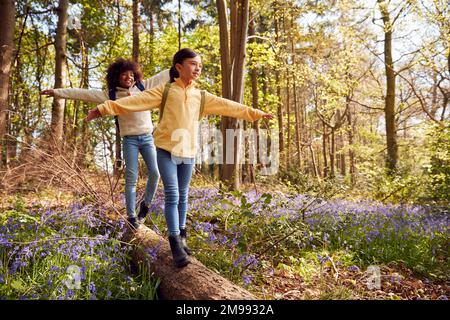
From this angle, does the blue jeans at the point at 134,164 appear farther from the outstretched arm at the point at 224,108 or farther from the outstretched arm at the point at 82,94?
the outstretched arm at the point at 224,108

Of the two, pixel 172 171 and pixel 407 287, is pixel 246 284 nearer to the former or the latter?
pixel 172 171

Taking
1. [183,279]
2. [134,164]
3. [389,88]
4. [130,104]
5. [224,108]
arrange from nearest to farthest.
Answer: [183,279] < [130,104] < [224,108] < [134,164] < [389,88]

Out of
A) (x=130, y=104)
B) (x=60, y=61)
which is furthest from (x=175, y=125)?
(x=60, y=61)

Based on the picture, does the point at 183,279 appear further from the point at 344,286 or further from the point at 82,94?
the point at 82,94

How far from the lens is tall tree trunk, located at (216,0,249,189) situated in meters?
7.20

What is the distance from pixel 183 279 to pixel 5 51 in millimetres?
6795

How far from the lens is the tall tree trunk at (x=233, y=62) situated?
7.20 metres

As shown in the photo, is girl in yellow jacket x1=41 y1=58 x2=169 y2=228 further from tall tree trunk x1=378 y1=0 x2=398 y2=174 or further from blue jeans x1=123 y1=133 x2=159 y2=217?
tall tree trunk x1=378 y1=0 x2=398 y2=174

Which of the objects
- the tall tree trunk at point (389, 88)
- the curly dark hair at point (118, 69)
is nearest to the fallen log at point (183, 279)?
the curly dark hair at point (118, 69)

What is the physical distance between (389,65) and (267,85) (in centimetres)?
948

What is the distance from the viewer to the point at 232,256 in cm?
376

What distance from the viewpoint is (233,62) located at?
7.47m

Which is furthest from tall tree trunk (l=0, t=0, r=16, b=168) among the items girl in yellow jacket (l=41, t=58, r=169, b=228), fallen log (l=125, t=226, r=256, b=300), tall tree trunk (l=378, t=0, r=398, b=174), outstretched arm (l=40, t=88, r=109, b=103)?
tall tree trunk (l=378, t=0, r=398, b=174)

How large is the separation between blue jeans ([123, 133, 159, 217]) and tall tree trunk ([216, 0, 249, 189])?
295cm
